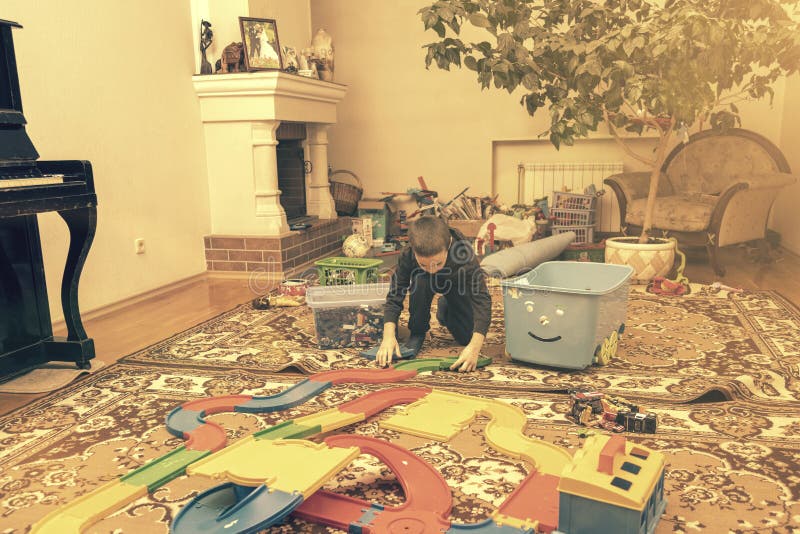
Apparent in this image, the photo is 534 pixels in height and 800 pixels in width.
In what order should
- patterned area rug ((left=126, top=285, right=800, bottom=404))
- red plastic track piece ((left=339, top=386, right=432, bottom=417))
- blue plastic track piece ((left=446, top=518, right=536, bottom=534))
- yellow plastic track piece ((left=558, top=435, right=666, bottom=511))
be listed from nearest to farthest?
yellow plastic track piece ((left=558, top=435, right=666, bottom=511)), blue plastic track piece ((left=446, top=518, right=536, bottom=534)), red plastic track piece ((left=339, top=386, right=432, bottom=417)), patterned area rug ((left=126, top=285, right=800, bottom=404))

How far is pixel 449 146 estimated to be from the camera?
5.82 metres

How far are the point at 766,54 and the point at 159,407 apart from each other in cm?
327

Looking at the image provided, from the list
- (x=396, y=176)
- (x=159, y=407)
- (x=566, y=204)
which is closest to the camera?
(x=159, y=407)

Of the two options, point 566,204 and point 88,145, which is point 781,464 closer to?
point 88,145

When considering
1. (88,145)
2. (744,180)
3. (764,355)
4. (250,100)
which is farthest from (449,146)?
(764,355)

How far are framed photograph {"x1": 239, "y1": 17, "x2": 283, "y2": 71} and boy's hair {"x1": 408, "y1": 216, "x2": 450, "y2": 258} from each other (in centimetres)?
238

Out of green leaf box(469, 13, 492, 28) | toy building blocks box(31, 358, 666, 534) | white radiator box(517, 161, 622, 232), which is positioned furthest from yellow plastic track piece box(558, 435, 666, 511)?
white radiator box(517, 161, 622, 232)

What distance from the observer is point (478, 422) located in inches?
77.7

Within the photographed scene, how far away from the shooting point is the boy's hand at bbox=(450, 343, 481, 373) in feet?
7.79

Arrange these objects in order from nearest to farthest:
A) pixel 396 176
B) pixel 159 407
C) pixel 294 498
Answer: pixel 294 498
pixel 159 407
pixel 396 176

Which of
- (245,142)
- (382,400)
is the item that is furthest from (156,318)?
(382,400)

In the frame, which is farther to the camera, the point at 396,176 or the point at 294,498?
the point at 396,176

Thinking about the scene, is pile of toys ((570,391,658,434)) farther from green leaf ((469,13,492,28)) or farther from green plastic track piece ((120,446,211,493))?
green leaf ((469,13,492,28))

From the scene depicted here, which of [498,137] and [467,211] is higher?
[498,137]
